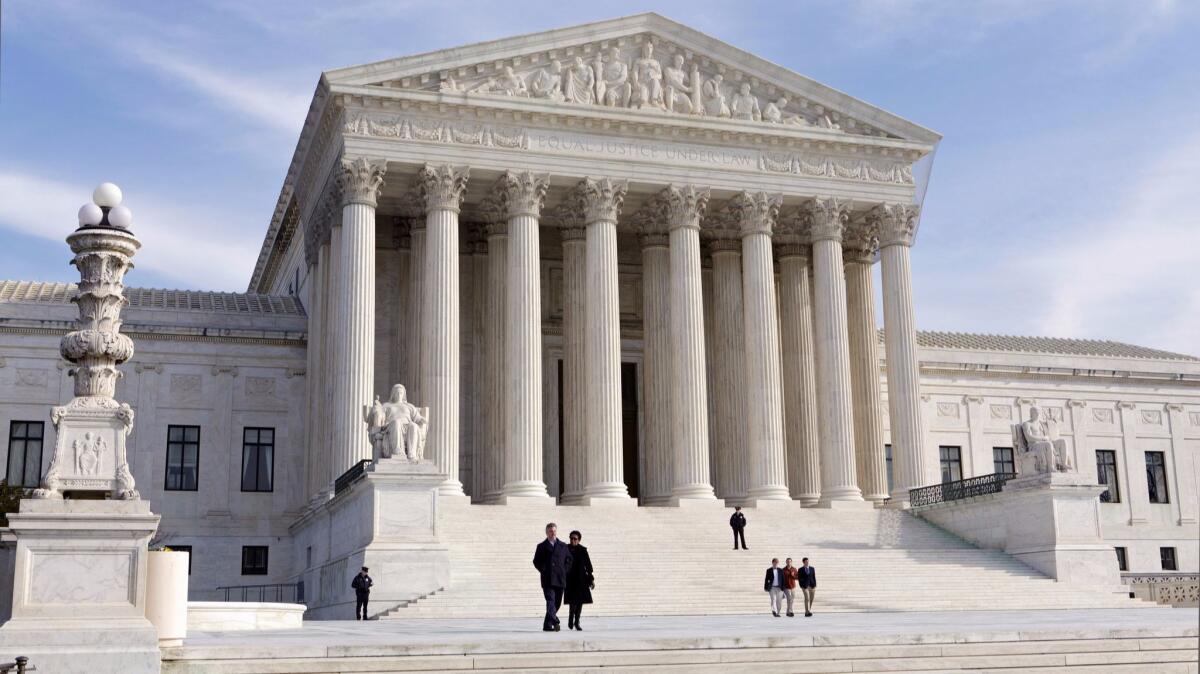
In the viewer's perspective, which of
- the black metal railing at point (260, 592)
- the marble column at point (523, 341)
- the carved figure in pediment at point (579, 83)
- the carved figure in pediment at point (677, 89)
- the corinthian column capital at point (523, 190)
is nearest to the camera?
the marble column at point (523, 341)

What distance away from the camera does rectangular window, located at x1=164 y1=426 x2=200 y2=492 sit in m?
48.8

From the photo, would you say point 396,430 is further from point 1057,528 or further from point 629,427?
point 629,427

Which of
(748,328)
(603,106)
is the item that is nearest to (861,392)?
(748,328)

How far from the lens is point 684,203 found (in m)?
46.1

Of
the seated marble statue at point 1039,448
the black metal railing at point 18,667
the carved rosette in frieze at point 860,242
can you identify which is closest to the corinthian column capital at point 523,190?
the carved rosette in frieze at point 860,242

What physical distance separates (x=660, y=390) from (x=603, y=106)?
34.8 feet

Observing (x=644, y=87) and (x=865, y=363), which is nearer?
(x=644, y=87)

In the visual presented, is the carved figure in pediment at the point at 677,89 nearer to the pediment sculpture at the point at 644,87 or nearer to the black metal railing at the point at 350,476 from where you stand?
the pediment sculpture at the point at 644,87

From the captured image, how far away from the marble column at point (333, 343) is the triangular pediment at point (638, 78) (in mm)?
6083

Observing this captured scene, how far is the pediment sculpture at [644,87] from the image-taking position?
44781mm

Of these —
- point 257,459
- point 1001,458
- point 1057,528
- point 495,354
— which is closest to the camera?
point 1057,528

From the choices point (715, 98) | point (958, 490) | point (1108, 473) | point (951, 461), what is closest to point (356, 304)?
point (715, 98)

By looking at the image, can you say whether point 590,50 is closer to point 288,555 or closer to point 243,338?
point 243,338

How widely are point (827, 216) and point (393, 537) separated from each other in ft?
74.5
